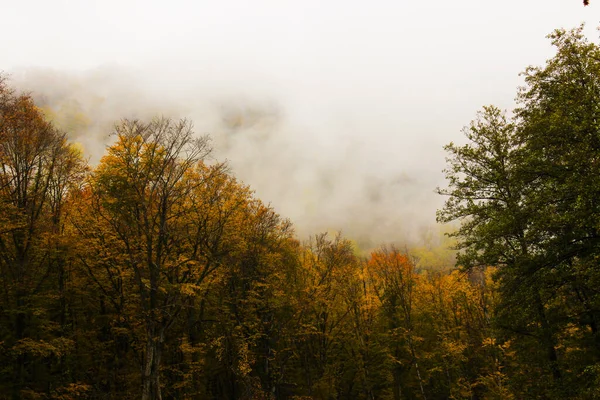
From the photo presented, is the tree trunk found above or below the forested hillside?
below

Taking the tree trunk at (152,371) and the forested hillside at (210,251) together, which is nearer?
the forested hillside at (210,251)

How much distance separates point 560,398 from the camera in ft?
44.7

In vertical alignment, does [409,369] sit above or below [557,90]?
below

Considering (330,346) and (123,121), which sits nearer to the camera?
(123,121)

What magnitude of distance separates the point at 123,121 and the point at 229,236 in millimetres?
9088

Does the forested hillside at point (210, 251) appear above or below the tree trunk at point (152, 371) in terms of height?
above

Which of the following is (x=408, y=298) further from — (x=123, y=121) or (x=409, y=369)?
(x=123, y=121)

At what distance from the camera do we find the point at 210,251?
21.3 metres

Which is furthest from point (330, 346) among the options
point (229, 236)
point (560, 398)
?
point (560, 398)

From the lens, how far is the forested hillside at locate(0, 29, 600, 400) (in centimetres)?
1325

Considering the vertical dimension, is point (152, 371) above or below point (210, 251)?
below

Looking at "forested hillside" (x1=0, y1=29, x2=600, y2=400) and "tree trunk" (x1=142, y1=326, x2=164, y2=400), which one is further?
"tree trunk" (x1=142, y1=326, x2=164, y2=400)

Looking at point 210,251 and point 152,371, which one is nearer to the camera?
point 152,371

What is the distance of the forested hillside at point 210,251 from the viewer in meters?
13.2
